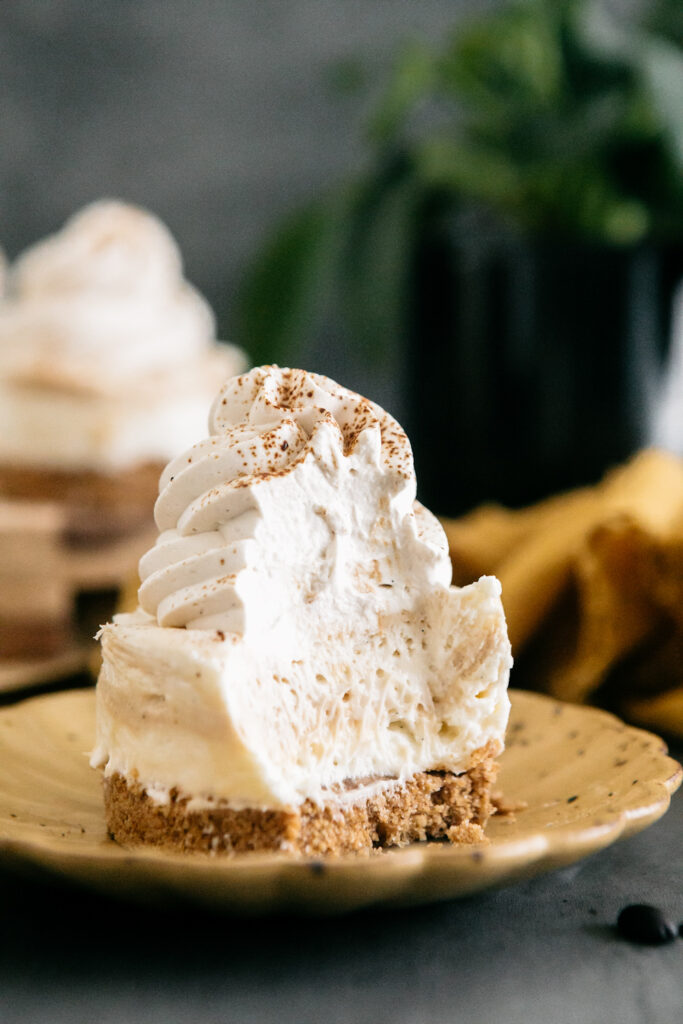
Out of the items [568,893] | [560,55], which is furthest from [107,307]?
[568,893]

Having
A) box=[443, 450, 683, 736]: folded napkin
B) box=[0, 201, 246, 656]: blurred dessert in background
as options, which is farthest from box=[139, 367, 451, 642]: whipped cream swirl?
box=[0, 201, 246, 656]: blurred dessert in background

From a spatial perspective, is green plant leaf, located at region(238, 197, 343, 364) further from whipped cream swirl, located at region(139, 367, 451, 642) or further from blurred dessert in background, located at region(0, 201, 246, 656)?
whipped cream swirl, located at region(139, 367, 451, 642)

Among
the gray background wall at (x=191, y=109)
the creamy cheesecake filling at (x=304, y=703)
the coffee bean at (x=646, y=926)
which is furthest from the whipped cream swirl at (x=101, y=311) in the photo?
the coffee bean at (x=646, y=926)

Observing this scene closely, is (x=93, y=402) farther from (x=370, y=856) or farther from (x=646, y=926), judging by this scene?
(x=646, y=926)

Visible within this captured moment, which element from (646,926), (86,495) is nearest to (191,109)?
(86,495)

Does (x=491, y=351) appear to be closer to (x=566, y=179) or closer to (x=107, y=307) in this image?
(x=566, y=179)

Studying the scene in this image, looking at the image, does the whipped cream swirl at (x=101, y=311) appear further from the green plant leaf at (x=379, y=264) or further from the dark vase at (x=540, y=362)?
the dark vase at (x=540, y=362)
